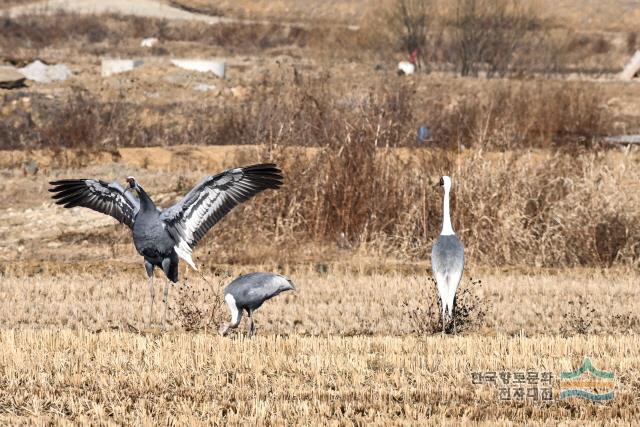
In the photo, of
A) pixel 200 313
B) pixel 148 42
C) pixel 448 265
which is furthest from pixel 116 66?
pixel 448 265

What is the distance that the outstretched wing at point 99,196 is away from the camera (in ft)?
34.0

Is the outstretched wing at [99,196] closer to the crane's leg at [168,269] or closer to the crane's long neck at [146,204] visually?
the crane's long neck at [146,204]

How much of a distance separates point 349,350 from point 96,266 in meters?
5.79

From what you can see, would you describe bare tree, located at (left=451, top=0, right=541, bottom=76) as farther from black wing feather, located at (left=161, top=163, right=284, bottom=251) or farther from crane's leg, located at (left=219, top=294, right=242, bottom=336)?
crane's leg, located at (left=219, top=294, right=242, bottom=336)

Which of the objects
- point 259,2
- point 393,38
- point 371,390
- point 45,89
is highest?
point 259,2

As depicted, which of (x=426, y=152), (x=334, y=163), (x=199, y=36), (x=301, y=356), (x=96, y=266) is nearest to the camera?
(x=301, y=356)

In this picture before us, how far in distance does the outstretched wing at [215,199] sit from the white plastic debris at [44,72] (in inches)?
1006

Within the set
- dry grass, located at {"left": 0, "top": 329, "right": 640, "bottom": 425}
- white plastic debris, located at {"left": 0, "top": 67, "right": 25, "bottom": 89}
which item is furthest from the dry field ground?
white plastic debris, located at {"left": 0, "top": 67, "right": 25, "bottom": 89}

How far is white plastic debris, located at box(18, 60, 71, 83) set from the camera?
115 ft

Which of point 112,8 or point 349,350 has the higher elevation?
point 112,8

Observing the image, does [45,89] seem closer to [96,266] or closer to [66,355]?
[96,266]

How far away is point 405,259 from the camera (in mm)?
14930

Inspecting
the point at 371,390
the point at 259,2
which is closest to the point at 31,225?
the point at 371,390

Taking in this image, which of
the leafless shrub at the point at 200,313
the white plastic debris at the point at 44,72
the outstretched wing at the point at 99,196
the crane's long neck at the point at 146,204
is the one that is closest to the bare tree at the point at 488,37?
the white plastic debris at the point at 44,72
